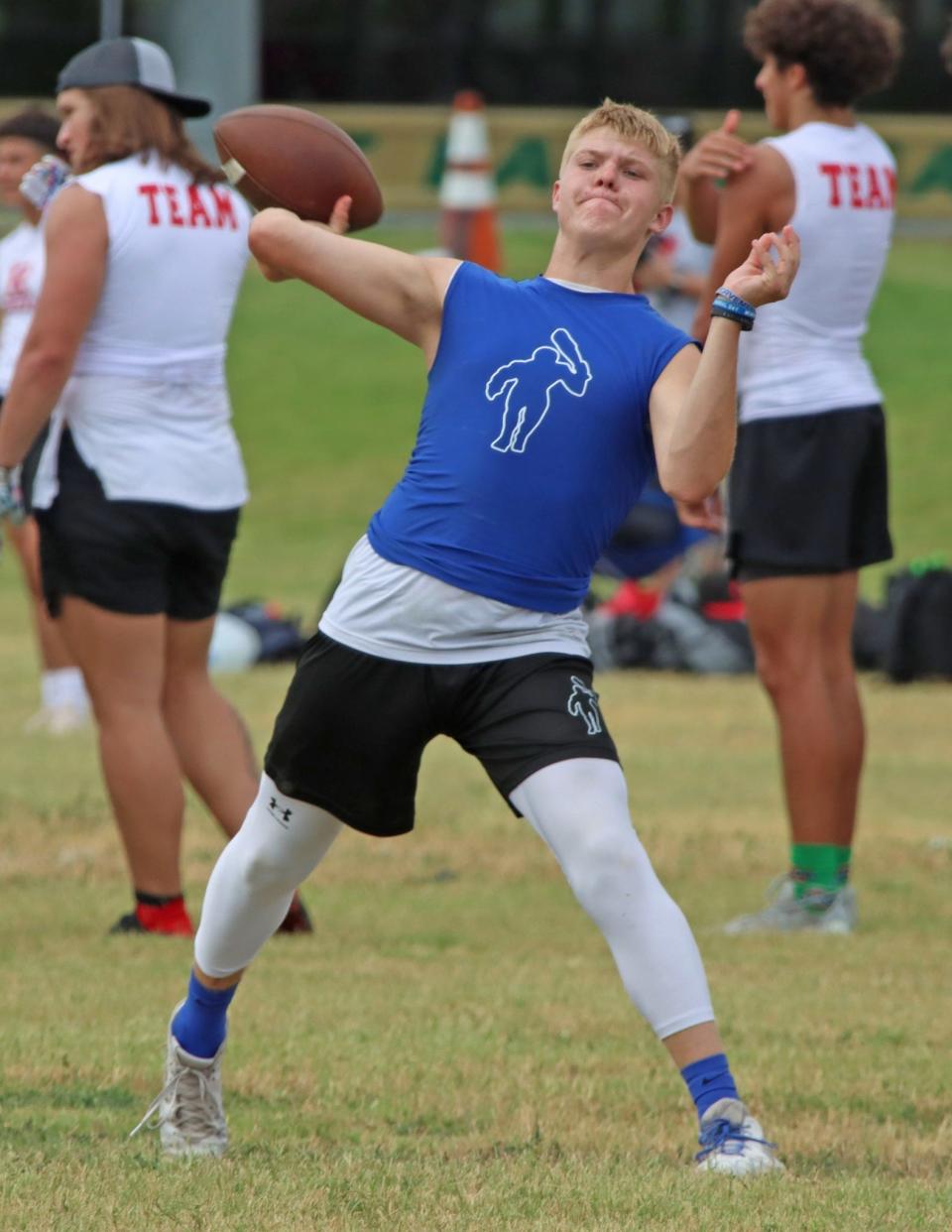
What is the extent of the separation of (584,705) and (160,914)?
99.5 inches

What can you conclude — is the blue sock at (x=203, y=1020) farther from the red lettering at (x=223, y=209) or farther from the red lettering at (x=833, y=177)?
the red lettering at (x=833, y=177)

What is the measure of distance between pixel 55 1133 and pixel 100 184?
2.75m

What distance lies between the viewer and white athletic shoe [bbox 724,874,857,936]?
6375 millimetres

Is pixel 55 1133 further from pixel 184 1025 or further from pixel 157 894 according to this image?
pixel 157 894

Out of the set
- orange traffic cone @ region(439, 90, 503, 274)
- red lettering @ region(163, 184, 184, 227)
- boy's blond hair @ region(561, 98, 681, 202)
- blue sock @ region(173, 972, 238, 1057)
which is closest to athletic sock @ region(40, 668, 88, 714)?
red lettering @ region(163, 184, 184, 227)

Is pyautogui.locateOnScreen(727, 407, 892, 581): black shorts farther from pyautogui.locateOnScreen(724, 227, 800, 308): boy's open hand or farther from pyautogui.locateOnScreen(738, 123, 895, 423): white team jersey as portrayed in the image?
pyautogui.locateOnScreen(724, 227, 800, 308): boy's open hand

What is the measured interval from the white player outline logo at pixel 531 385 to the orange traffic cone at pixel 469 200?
55.1 ft

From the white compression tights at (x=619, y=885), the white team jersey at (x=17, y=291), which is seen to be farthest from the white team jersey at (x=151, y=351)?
the white team jersey at (x=17, y=291)

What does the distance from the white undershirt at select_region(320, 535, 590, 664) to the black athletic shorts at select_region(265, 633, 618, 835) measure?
0.02 meters

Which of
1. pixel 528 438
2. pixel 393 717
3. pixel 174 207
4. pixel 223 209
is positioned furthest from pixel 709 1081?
pixel 223 209

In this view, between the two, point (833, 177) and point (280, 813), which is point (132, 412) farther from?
point (280, 813)

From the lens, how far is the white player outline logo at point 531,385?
4031 mm

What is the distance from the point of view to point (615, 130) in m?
4.13

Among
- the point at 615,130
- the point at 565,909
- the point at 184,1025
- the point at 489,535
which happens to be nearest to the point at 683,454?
the point at 489,535
